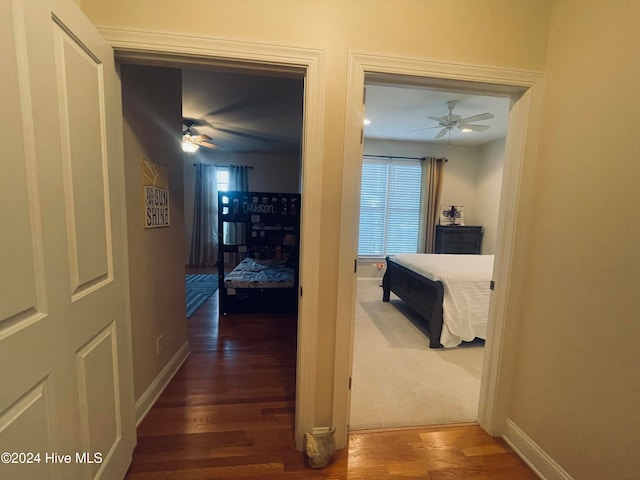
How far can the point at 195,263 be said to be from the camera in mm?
6160

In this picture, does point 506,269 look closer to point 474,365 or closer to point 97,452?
point 474,365

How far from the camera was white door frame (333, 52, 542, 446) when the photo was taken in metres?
1.34

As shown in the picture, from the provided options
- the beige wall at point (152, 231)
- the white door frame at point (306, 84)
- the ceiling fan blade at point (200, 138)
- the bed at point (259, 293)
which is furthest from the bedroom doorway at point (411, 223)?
the ceiling fan blade at point (200, 138)

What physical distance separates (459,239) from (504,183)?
375 cm

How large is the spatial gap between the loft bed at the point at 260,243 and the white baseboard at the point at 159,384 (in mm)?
1121

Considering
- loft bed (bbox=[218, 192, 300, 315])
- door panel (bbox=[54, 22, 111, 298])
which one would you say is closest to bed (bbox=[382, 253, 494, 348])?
loft bed (bbox=[218, 192, 300, 315])

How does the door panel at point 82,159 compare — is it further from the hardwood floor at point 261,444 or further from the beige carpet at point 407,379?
the beige carpet at point 407,379

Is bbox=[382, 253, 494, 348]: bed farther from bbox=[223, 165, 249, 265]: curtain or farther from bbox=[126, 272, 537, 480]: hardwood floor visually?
bbox=[223, 165, 249, 265]: curtain

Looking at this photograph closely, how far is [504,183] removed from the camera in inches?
62.7

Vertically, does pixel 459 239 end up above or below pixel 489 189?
below

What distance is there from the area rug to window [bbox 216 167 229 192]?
217cm

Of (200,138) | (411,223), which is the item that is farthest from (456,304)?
(200,138)

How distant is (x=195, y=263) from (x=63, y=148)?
5711 millimetres

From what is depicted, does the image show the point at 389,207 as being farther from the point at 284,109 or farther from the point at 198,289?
the point at 198,289
